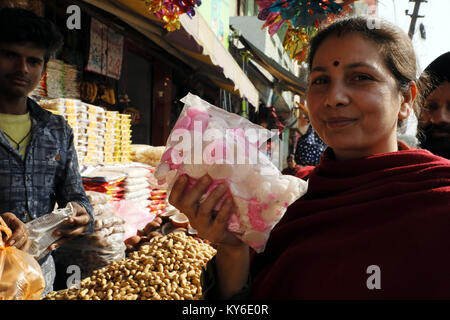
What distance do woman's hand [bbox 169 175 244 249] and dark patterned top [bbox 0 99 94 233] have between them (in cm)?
122

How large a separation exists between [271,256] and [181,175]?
1.53ft

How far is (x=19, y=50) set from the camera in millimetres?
1785

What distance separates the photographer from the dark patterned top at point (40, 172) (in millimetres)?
1763

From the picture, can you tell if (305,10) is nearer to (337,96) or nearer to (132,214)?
(337,96)

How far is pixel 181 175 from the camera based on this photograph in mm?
1016

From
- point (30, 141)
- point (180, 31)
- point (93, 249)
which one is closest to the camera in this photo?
point (30, 141)

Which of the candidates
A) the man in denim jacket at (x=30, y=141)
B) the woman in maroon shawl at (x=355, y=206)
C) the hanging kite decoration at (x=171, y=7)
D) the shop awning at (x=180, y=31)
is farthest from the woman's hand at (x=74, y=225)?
the shop awning at (x=180, y=31)

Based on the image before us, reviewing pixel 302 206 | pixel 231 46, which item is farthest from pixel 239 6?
pixel 302 206

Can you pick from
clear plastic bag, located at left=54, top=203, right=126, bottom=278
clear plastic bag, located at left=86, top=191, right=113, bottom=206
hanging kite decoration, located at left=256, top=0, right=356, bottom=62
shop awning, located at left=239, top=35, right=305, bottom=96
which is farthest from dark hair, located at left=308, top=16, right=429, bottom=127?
shop awning, located at left=239, top=35, right=305, bottom=96

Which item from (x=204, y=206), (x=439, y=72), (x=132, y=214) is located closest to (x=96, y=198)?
(x=132, y=214)

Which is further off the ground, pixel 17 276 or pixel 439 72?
pixel 439 72

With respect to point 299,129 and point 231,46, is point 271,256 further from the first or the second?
point 299,129

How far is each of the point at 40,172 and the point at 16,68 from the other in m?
0.59

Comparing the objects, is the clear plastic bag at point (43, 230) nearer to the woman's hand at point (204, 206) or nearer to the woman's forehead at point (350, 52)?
the woman's hand at point (204, 206)
